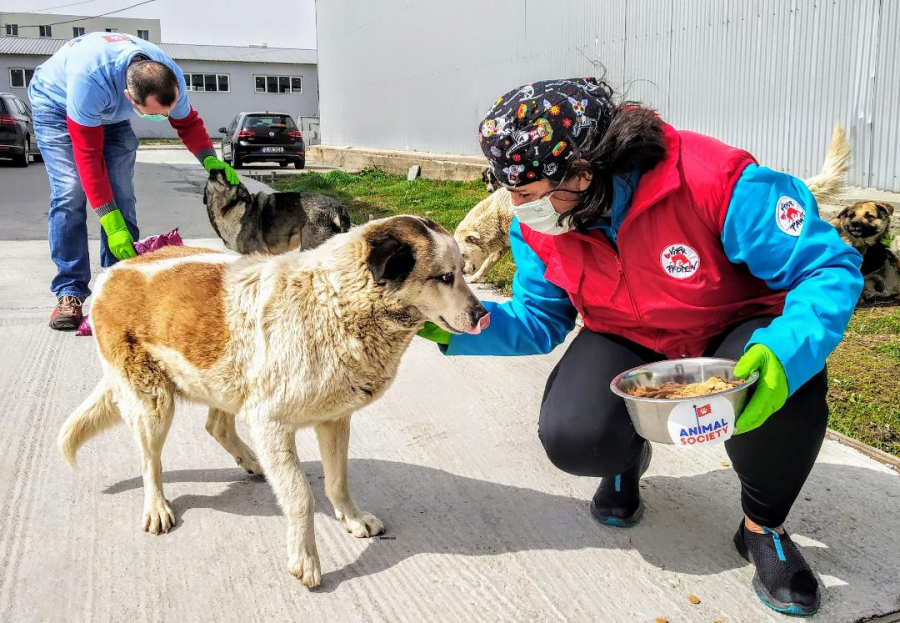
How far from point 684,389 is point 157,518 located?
1.99m

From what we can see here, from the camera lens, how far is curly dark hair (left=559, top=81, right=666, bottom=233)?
2320 mm

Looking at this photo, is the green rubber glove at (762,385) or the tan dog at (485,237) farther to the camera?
the tan dog at (485,237)

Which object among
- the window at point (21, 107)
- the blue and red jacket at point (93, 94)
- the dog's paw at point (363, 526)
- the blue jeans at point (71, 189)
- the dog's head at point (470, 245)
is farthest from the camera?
the window at point (21, 107)

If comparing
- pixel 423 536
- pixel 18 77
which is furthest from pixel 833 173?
pixel 18 77

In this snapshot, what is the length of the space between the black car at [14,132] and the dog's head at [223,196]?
13683 mm

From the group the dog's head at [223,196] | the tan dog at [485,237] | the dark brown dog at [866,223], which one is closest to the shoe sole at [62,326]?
the dog's head at [223,196]

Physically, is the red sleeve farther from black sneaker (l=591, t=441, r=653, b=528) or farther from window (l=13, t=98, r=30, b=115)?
window (l=13, t=98, r=30, b=115)

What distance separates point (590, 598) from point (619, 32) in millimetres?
9972

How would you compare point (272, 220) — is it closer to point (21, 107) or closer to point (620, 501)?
point (620, 501)

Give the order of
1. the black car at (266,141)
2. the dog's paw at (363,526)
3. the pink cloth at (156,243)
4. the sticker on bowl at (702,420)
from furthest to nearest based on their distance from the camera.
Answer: the black car at (266,141) < the pink cloth at (156,243) < the dog's paw at (363,526) < the sticker on bowl at (702,420)

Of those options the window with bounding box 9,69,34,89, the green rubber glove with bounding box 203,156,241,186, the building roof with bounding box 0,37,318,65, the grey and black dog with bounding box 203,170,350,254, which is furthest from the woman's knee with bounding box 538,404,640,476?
the window with bounding box 9,69,34,89

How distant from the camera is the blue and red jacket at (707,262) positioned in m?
2.18

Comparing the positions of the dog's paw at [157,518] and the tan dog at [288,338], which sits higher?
the tan dog at [288,338]

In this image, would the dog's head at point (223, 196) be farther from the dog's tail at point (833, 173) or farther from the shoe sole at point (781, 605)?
the shoe sole at point (781, 605)
